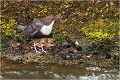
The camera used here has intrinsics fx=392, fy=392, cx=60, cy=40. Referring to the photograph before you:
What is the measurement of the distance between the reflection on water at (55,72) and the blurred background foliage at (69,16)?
4.29 ft

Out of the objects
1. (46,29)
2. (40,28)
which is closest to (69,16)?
(46,29)

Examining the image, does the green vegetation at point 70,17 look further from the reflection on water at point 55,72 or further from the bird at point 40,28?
the reflection on water at point 55,72

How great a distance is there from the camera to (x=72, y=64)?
783cm

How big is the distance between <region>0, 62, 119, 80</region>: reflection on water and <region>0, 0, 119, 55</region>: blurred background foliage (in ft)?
4.29

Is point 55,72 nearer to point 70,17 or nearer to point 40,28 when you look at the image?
point 40,28

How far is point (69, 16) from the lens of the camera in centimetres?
988

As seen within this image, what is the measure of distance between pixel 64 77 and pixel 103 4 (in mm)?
3698

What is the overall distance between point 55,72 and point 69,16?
2.88 meters

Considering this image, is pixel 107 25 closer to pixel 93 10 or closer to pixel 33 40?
pixel 93 10

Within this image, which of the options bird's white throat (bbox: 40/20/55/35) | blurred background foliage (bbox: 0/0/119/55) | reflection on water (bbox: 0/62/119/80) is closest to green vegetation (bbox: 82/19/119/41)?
blurred background foliage (bbox: 0/0/119/55)

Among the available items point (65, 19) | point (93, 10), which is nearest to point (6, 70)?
point (65, 19)

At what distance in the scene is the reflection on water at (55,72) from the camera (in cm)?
706

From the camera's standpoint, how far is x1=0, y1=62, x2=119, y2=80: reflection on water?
7.06m

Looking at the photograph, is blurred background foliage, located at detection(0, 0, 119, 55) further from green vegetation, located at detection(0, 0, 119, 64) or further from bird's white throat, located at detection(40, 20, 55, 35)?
bird's white throat, located at detection(40, 20, 55, 35)
